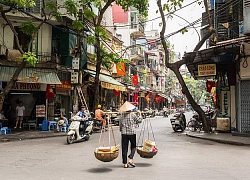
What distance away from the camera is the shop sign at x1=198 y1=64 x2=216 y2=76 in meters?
15.9

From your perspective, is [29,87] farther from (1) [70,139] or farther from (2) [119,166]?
(2) [119,166]

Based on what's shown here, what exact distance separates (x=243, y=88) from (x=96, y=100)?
31.0 feet

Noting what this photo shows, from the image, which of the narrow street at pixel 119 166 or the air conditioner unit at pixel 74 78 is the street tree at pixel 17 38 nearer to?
the air conditioner unit at pixel 74 78

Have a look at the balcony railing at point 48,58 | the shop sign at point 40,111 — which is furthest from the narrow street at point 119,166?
the balcony railing at point 48,58

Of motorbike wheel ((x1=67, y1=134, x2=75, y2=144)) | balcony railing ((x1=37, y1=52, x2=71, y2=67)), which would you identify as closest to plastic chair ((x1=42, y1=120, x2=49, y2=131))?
balcony railing ((x1=37, y1=52, x2=71, y2=67))

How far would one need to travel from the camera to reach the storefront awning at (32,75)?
17156 millimetres

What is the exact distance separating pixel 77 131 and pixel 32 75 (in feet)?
22.3

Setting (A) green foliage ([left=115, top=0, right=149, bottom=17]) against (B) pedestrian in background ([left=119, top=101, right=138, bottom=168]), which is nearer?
(B) pedestrian in background ([left=119, top=101, right=138, bottom=168])

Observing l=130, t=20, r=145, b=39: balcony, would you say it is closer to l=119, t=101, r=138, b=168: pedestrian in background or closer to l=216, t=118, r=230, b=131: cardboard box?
l=216, t=118, r=230, b=131: cardboard box

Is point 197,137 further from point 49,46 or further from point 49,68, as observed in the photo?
point 49,46

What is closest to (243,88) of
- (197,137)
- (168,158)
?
(197,137)

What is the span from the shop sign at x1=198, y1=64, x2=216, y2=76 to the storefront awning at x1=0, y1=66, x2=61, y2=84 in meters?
8.55

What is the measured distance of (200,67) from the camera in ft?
53.9

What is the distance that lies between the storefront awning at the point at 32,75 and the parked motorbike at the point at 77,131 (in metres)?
5.40
